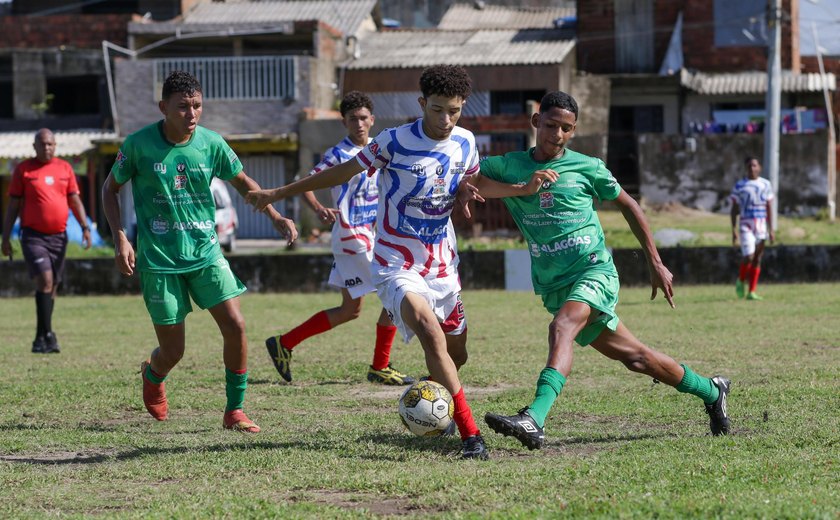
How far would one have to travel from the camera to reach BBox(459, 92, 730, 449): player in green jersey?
666 centimetres

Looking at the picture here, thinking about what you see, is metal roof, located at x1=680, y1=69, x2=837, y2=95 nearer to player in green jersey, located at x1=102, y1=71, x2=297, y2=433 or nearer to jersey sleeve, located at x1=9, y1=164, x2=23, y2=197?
jersey sleeve, located at x1=9, y1=164, x2=23, y2=197

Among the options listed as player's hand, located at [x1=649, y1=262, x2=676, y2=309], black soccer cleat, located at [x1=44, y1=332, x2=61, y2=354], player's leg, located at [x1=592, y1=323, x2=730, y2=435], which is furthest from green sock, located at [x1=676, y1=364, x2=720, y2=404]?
black soccer cleat, located at [x1=44, y1=332, x2=61, y2=354]

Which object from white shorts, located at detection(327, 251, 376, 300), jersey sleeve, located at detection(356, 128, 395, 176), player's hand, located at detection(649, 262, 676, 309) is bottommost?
white shorts, located at detection(327, 251, 376, 300)

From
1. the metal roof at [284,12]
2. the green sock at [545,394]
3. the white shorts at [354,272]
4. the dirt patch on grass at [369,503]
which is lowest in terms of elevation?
the dirt patch on grass at [369,503]

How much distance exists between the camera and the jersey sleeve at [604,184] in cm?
683

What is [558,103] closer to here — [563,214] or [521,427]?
[563,214]

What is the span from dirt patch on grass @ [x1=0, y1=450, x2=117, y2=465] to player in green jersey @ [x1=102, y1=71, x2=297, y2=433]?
948 mm

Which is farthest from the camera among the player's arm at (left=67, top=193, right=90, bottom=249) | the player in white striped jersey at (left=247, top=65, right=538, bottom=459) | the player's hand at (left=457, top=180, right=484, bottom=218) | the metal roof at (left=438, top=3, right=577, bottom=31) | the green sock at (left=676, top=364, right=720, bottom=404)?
the metal roof at (left=438, top=3, right=577, bottom=31)

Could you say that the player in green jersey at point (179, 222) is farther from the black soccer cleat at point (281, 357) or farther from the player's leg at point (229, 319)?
the black soccer cleat at point (281, 357)

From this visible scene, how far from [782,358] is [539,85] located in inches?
1074

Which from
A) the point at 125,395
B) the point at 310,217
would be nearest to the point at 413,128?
the point at 125,395

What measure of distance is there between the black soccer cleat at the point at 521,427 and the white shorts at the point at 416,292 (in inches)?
32.8

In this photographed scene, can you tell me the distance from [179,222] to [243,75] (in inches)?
1196

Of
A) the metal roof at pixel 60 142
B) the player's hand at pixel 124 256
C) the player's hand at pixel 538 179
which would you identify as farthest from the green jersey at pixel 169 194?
the metal roof at pixel 60 142
